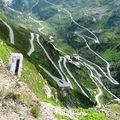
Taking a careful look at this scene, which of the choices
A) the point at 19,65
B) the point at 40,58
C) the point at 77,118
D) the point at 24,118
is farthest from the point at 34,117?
the point at 40,58

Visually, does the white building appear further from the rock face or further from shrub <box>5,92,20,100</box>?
shrub <box>5,92,20,100</box>

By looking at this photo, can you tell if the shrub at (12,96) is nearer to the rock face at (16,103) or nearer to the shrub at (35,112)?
the rock face at (16,103)

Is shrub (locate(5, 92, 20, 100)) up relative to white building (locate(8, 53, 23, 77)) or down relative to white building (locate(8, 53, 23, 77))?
down

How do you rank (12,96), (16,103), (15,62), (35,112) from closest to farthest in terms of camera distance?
(35,112)
(16,103)
(12,96)
(15,62)

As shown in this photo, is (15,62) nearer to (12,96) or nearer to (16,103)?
(12,96)

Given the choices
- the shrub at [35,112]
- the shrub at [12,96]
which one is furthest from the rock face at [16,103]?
the shrub at [35,112]

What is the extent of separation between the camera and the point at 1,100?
27.6m

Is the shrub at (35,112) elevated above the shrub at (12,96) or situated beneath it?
situated beneath

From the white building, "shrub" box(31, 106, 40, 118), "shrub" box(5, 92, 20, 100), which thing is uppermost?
the white building

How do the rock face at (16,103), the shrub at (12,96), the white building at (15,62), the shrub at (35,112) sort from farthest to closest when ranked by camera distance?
the white building at (15,62)
the shrub at (12,96)
the shrub at (35,112)
the rock face at (16,103)

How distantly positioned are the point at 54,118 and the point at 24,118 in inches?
169

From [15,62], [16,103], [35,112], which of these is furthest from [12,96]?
[15,62]

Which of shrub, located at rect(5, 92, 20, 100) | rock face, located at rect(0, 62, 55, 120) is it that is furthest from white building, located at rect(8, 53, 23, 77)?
shrub, located at rect(5, 92, 20, 100)

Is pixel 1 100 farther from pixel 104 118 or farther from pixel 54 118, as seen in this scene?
pixel 104 118
